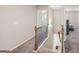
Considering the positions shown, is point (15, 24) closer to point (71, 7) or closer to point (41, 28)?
point (41, 28)

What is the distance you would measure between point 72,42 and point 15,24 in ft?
2.40

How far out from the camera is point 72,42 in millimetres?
1498

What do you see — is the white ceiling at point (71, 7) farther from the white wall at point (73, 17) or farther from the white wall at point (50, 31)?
the white wall at point (50, 31)

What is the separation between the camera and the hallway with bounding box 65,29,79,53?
1.46m

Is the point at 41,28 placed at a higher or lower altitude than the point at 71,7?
lower

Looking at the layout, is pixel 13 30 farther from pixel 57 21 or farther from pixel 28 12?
pixel 57 21

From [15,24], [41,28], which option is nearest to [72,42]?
[41,28]

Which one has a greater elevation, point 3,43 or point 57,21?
point 57,21

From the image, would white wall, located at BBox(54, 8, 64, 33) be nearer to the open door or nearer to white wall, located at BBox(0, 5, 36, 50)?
the open door

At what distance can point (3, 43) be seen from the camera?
4.75ft
